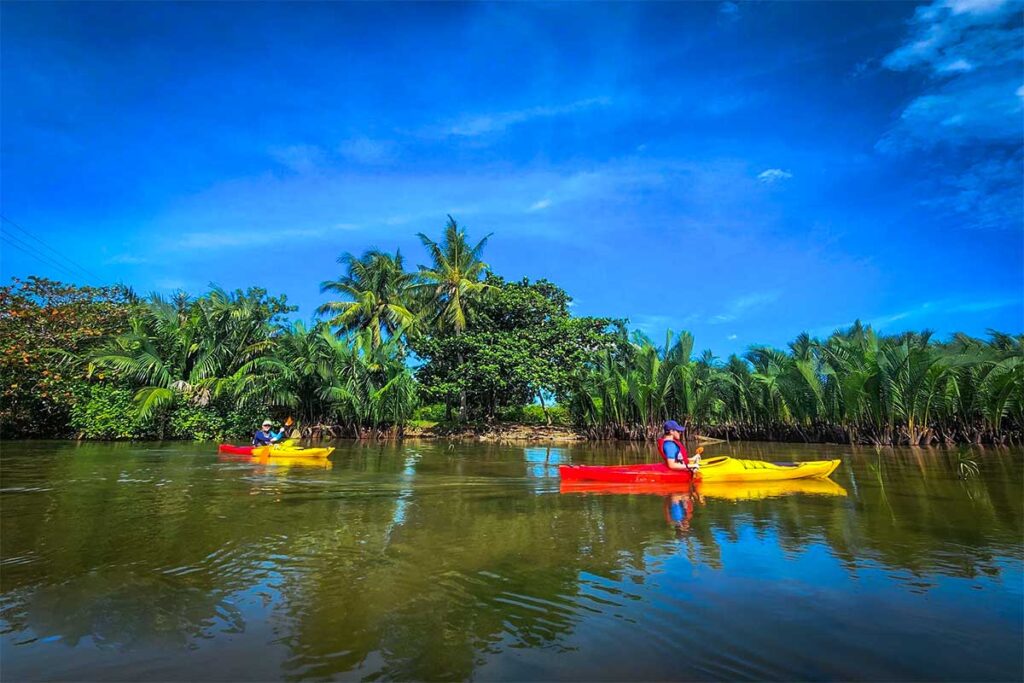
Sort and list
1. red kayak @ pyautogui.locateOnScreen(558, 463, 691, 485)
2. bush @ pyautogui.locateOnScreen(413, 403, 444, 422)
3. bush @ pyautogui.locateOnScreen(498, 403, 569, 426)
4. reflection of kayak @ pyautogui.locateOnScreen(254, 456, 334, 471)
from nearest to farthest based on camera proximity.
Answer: red kayak @ pyautogui.locateOnScreen(558, 463, 691, 485), reflection of kayak @ pyautogui.locateOnScreen(254, 456, 334, 471), bush @ pyautogui.locateOnScreen(498, 403, 569, 426), bush @ pyautogui.locateOnScreen(413, 403, 444, 422)

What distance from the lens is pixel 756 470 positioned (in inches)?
448

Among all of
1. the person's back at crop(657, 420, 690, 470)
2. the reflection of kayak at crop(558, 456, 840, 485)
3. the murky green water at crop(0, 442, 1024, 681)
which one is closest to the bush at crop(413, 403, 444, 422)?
the reflection of kayak at crop(558, 456, 840, 485)

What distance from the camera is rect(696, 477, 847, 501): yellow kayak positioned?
977 centimetres

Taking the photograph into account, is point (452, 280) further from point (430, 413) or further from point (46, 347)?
point (46, 347)

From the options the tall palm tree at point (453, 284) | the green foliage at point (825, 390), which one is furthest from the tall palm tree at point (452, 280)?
the green foliage at point (825, 390)

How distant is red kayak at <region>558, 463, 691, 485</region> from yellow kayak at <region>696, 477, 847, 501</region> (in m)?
0.50

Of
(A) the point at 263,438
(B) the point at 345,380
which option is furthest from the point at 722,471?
(B) the point at 345,380

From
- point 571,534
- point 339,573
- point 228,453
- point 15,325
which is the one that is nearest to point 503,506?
point 571,534

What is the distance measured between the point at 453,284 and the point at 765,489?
2379 centimetres

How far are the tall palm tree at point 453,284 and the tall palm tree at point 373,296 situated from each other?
1.70 m

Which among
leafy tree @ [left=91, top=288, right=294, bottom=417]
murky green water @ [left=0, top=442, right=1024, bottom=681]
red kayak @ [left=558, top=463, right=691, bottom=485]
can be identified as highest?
leafy tree @ [left=91, top=288, right=294, bottom=417]

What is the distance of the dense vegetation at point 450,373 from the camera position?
68.3ft

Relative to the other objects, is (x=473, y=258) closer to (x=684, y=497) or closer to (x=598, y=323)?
(x=598, y=323)

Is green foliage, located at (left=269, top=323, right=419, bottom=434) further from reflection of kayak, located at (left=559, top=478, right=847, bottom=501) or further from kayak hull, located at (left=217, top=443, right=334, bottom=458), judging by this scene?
reflection of kayak, located at (left=559, top=478, right=847, bottom=501)
